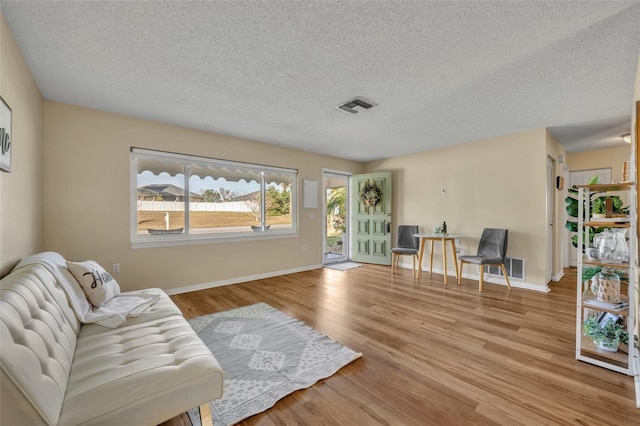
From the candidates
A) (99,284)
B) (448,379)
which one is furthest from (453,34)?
(99,284)

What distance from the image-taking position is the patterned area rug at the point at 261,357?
63.5 inches

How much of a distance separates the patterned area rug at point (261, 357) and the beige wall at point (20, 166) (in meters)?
1.53

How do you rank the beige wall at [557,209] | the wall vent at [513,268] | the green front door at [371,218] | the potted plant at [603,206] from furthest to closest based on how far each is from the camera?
the green front door at [371,218] → the beige wall at [557,209] → the wall vent at [513,268] → the potted plant at [603,206]

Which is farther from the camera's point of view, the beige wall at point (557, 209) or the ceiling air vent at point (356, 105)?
the beige wall at point (557, 209)

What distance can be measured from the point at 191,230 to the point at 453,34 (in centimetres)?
387

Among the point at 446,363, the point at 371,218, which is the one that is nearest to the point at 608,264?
the point at 446,363

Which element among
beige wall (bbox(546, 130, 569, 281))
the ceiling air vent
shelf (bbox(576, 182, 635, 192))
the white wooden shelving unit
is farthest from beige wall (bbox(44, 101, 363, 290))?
beige wall (bbox(546, 130, 569, 281))

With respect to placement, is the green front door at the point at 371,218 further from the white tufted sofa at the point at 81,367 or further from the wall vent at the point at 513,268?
the white tufted sofa at the point at 81,367

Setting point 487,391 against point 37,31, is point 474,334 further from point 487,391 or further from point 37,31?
point 37,31

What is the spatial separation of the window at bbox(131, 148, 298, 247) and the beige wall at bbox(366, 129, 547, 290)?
2465 mm

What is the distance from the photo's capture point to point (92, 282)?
191 cm

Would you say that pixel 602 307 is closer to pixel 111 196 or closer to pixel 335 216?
pixel 111 196

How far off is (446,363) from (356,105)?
261cm

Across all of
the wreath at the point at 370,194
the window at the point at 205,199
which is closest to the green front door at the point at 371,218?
the wreath at the point at 370,194
